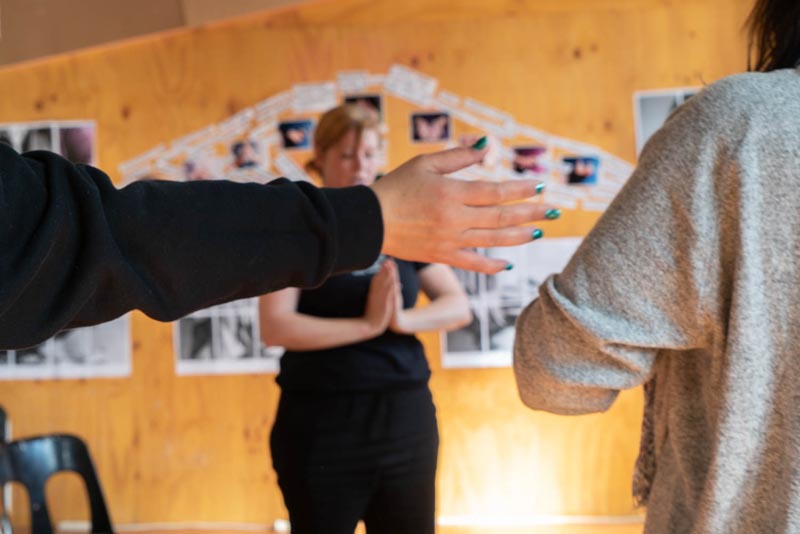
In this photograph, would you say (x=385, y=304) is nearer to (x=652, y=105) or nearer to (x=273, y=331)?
(x=273, y=331)

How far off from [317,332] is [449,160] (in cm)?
106

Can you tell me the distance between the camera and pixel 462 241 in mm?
779

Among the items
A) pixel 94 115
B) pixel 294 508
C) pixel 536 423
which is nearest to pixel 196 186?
pixel 294 508

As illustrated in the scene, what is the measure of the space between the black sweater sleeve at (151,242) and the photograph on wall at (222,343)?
110 inches

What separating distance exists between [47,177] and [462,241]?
375 mm

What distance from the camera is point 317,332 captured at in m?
1.78

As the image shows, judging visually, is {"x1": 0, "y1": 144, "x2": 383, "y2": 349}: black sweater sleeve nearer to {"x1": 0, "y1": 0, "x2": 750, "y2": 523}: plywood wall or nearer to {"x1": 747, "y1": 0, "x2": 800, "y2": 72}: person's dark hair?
{"x1": 747, "y1": 0, "x2": 800, "y2": 72}: person's dark hair

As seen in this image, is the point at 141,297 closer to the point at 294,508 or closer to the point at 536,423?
the point at 294,508

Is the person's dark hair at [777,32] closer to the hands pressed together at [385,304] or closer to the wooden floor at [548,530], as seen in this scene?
the hands pressed together at [385,304]

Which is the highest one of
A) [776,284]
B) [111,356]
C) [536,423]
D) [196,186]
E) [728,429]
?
[196,186]

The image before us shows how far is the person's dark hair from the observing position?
0.92m

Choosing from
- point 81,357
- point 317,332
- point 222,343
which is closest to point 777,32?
point 317,332

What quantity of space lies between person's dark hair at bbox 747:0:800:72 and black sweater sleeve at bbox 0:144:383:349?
0.54 meters

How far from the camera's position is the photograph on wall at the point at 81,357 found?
3486 millimetres
